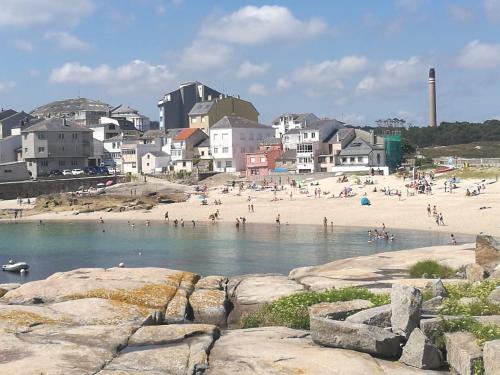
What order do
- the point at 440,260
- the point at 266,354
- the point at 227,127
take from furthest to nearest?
the point at 227,127, the point at 440,260, the point at 266,354

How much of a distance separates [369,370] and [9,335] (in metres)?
9.50

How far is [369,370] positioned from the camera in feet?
45.6

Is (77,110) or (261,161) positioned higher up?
(77,110)

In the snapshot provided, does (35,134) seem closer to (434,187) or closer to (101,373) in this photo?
(434,187)

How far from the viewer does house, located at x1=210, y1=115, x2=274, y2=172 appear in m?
113

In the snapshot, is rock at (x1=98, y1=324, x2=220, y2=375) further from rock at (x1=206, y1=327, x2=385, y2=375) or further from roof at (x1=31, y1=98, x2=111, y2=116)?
roof at (x1=31, y1=98, x2=111, y2=116)

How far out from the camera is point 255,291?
2619 centimetres

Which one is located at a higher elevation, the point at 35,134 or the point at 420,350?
the point at 35,134

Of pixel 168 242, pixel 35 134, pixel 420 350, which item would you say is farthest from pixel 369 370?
pixel 35 134

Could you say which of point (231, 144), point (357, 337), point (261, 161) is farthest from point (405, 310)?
point (231, 144)

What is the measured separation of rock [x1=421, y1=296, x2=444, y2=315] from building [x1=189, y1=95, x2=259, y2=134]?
109139 millimetres

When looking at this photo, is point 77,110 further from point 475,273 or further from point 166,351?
point 166,351

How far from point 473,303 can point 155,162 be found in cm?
10466

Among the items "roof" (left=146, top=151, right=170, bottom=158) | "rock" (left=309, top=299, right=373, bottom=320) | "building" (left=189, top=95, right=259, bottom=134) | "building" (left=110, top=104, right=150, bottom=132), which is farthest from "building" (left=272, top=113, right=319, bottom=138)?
"rock" (left=309, top=299, right=373, bottom=320)
